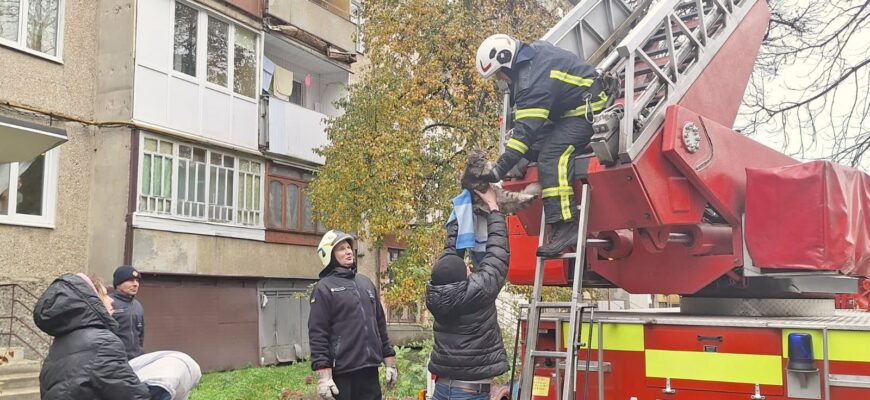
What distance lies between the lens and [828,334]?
4.13 meters

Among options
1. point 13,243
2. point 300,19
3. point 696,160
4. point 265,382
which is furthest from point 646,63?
point 300,19

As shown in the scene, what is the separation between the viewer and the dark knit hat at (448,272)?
4.04 meters

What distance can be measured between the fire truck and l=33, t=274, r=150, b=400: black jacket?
7.72ft

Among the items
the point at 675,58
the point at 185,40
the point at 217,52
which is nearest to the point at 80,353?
the point at 675,58

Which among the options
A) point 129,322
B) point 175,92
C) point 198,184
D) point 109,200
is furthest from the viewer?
point 198,184

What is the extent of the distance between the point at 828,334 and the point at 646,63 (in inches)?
77.6

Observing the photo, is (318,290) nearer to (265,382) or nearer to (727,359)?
(727,359)

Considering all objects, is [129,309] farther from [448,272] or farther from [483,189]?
[448,272]

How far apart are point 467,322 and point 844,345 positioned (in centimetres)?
199

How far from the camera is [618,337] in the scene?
482cm

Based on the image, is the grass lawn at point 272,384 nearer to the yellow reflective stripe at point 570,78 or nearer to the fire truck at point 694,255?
the fire truck at point 694,255

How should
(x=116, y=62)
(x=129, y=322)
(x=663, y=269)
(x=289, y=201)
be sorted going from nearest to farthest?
(x=663, y=269), (x=129, y=322), (x=116, y=62), (x=289, y=201)

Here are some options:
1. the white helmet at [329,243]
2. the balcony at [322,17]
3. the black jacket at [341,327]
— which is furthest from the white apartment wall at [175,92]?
the black jacket at [341,327]

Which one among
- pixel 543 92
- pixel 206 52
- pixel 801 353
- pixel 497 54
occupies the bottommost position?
pixel 801 353
